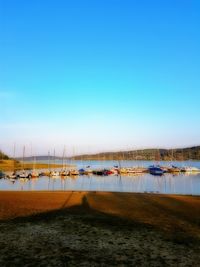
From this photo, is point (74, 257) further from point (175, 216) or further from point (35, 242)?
point (175, 216)

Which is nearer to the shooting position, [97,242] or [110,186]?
[97,242]

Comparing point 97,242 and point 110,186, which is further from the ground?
point 97,242

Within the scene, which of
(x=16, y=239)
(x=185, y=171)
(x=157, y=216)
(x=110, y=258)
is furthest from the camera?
(x=185, y=171)

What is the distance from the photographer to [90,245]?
15.8 meters

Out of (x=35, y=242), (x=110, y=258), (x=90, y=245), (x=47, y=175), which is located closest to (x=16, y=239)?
(x=35, y=242)

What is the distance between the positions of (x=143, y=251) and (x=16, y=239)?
647cm

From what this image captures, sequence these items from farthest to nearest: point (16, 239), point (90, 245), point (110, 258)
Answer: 1. point (16, 239)
2. point (90, 245)
3. point (110, 258)

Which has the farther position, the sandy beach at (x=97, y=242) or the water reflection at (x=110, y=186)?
the water reflection at (x=110, y=186)

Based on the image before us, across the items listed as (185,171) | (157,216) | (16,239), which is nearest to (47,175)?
(185,171)

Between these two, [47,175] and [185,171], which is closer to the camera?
[47,175]

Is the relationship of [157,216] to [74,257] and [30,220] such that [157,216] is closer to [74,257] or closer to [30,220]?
[30,220]

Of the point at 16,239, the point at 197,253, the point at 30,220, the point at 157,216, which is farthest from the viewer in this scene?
the point at 157,216

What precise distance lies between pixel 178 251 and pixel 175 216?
11.6 meters

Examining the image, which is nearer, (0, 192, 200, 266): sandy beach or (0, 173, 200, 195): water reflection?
(0, 192, 200, 266): sandy beach
